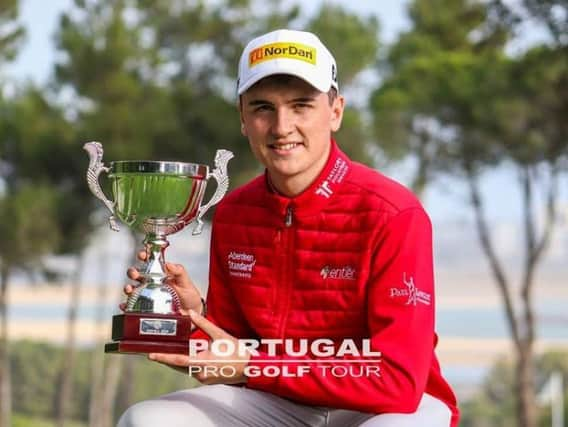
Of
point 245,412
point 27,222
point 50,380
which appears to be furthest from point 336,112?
point 50,380

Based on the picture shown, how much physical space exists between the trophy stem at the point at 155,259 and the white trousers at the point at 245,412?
26 cm

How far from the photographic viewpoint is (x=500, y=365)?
39.0 m

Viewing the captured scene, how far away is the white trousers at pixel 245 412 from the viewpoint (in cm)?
272

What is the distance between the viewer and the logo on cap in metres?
2.79

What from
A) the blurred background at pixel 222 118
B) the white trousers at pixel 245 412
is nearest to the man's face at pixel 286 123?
the white trousers at pixel 245 412

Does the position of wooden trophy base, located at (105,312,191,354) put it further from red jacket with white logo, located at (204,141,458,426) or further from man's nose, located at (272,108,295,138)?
man's nose, located at (272,108,295,138)

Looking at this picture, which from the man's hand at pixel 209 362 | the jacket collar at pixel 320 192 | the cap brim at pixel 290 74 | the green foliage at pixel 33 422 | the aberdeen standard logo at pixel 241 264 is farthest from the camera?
the green foliage at pixel 33 422

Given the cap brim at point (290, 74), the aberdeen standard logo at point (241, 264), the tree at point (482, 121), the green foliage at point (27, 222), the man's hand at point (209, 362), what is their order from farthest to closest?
the green foliage at point (27, 222), the tree at point (482, 121), the aberdeen standard logo at point (241, 264), the cap brim at point (290, 74), the man's hand at point (209, 362)

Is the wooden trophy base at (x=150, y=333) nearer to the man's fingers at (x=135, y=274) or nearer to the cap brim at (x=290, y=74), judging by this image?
the man's fingers at (x=135, y=274)

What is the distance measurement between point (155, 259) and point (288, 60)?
56 centimetres

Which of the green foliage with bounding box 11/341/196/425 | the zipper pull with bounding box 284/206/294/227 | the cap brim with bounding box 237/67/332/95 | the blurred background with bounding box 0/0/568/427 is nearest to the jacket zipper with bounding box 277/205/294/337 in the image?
the zipper pull with bounding box 284/206/294/227

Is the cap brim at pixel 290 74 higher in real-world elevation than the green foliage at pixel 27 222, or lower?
lower

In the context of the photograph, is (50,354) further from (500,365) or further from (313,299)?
(313,299)

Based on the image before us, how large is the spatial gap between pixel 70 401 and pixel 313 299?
109 feet
